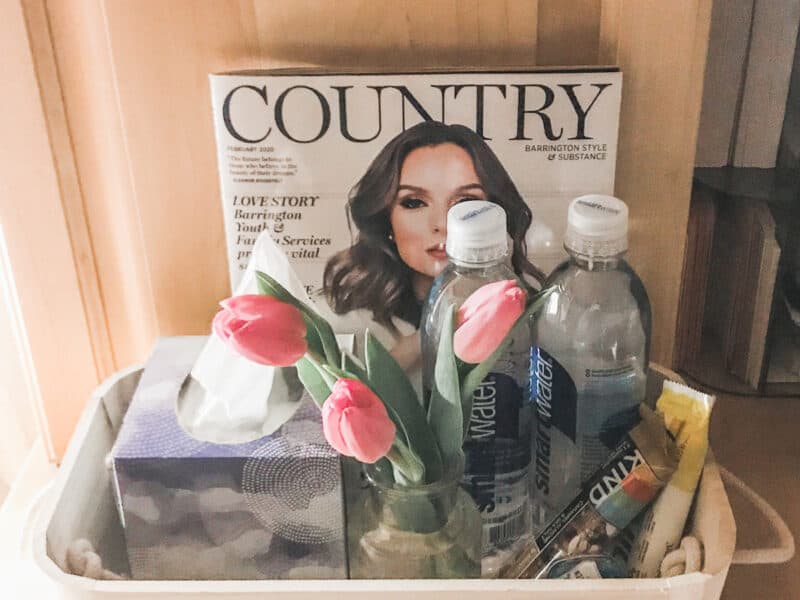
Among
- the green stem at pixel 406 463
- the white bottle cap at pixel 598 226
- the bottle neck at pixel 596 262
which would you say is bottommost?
the green stem at pixel 406 463

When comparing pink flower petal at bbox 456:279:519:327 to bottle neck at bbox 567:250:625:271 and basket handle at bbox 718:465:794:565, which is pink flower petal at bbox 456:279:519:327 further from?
basket handle at bbox 718:465:794:565

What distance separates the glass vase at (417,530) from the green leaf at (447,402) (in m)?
0.02

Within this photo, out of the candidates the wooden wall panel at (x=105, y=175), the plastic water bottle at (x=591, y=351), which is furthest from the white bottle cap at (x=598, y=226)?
the wooden wall panel at (x=105, y=175)

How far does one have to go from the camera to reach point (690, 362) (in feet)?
2.69

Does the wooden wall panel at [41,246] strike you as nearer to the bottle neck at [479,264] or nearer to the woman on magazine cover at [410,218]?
the woman on magazine cover at [410,218]

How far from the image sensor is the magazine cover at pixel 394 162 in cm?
64

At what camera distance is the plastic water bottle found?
62 centimetres

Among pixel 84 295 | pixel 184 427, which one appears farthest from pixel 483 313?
pixel 84 295

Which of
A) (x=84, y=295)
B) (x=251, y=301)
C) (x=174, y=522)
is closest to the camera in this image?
(x=251, y=301)

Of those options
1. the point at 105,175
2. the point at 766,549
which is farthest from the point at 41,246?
the point at 766,549

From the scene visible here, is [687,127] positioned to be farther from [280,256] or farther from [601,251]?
[280,256]

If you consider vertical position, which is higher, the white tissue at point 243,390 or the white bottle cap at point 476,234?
the white bottle cap at point 476,234

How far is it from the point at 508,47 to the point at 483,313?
23cm

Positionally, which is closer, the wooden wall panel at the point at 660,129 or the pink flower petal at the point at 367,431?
the pink flower petal at the point at 367,431
